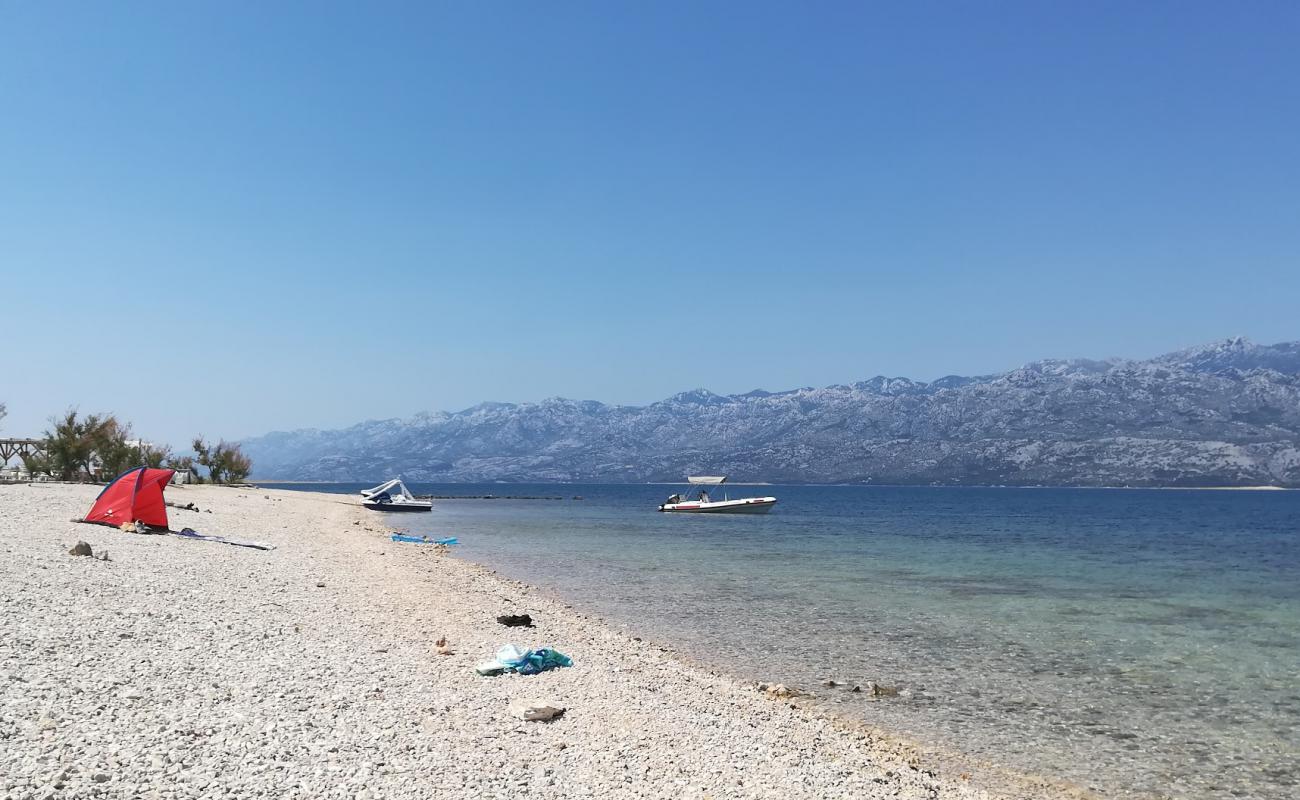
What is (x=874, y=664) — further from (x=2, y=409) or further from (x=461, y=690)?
(x=2, y=409)

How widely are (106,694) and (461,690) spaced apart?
429 cm

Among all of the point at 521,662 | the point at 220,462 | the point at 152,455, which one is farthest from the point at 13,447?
the point at 521,662

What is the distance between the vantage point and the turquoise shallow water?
1172cm

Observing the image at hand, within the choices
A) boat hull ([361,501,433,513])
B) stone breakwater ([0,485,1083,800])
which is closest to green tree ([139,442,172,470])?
boat hull ([361,501,433,513])

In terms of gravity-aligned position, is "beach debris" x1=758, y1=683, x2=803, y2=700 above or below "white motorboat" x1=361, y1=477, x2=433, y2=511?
below

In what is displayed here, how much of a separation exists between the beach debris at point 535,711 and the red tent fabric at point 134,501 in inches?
792

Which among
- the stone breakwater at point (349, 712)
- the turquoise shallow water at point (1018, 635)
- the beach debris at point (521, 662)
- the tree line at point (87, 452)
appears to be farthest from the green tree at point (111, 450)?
the beach debris at point (521, 662)

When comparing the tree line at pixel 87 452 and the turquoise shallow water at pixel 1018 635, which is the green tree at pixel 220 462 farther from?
the turquoise shallow water at pixel 1018 635

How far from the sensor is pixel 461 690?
11234mm

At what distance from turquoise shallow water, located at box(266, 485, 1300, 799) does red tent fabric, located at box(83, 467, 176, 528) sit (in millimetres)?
12359

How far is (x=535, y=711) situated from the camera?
10.3 metres

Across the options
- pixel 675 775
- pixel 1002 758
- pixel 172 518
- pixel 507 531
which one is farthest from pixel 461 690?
pixel 507 531

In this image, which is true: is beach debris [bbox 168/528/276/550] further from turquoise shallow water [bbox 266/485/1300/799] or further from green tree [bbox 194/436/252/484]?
green tree [bbox 194/436/252/484]

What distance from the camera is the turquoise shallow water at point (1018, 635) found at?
11.7m
